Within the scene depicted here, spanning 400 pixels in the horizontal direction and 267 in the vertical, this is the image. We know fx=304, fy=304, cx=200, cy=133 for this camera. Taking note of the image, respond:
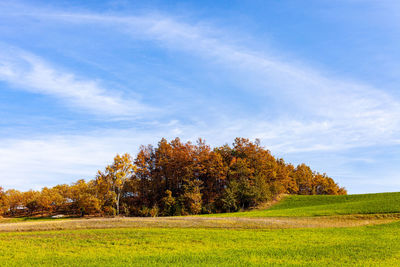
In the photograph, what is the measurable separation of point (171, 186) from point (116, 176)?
1314cm

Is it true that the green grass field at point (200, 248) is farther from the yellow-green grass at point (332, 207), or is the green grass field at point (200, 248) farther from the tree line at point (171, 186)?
the tree line at point (171, 186)

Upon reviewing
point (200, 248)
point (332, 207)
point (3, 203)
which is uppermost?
point (3, 203)

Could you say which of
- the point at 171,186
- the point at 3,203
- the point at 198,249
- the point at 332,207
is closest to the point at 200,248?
the point at 198,249

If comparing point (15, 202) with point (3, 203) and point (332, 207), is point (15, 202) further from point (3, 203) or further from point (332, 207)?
point (332, 207)

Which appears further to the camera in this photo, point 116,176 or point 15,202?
point 15,202

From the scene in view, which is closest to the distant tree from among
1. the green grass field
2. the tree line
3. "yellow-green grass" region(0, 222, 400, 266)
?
the tree line

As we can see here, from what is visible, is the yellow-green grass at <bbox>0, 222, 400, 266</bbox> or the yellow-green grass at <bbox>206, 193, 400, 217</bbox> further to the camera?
the yellow-green grass at <bbox>206, 193, 400, 217</bbox>

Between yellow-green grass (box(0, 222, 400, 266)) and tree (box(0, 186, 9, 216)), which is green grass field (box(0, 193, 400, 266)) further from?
tree (box(0, 186, 9, 216))

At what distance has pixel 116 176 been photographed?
5919 cm

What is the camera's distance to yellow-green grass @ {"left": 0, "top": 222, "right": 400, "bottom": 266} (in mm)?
15703

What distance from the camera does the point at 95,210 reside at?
5838 cm

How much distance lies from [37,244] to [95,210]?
38688mm

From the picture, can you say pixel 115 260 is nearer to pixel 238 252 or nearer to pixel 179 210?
pixel 238 252

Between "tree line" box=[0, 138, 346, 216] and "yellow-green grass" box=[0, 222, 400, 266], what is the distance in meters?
33.6
